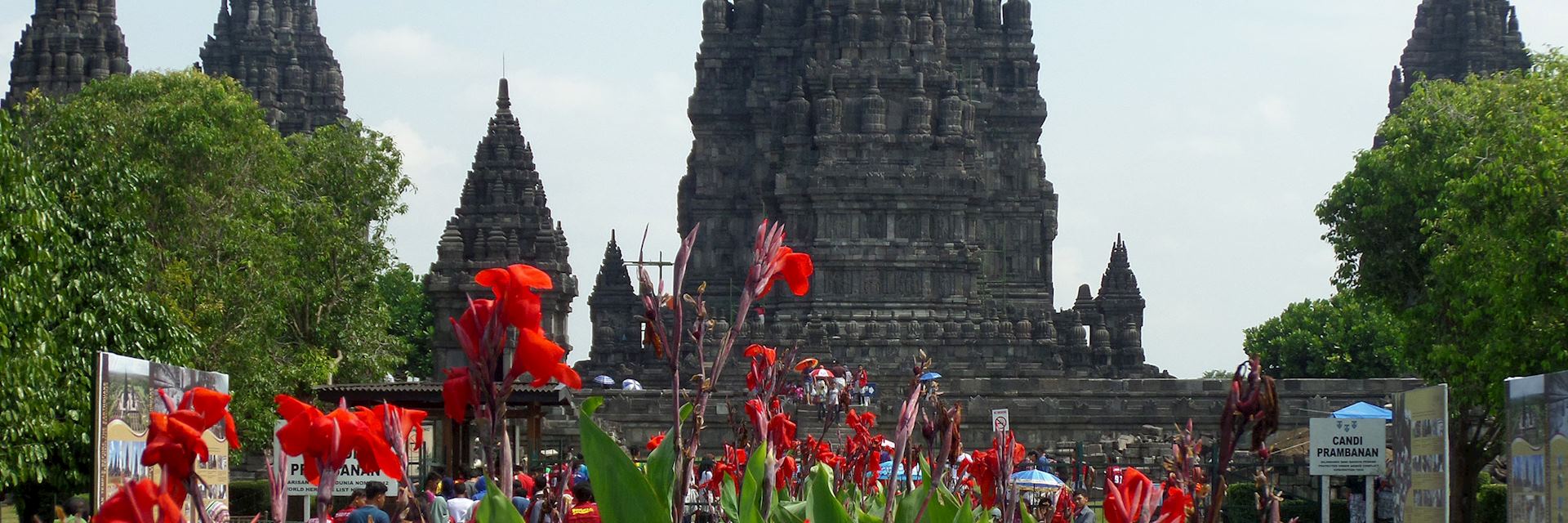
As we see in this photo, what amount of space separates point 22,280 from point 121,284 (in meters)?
5.34

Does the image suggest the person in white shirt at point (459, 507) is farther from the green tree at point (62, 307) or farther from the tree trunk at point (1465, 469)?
the tree trunk at point (1465, 469)

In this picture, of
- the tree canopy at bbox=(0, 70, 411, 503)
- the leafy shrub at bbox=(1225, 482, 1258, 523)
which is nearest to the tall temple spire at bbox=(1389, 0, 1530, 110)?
the tree canopy at bbox=(0, 70, 411, 503)

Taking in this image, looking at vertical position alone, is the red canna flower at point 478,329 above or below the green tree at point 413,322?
below

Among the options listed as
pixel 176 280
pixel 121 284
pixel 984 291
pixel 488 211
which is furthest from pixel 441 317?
pixel 121 284

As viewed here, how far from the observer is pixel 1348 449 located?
70.1ft

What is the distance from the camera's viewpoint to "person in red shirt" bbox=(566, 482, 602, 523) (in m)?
12.9

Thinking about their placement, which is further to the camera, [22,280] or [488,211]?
[488,211]

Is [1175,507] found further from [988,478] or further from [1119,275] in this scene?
[1119,275]

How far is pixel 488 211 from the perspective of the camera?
78375 millimetres

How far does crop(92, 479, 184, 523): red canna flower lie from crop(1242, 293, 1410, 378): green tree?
75.0 m

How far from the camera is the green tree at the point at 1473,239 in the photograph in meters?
29.7

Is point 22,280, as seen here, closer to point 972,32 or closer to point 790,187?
point 790,187

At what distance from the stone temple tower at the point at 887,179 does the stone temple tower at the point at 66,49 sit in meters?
20.4

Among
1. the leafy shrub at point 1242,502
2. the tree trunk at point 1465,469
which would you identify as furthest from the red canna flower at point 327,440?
the tree trunk at point 1465,469
